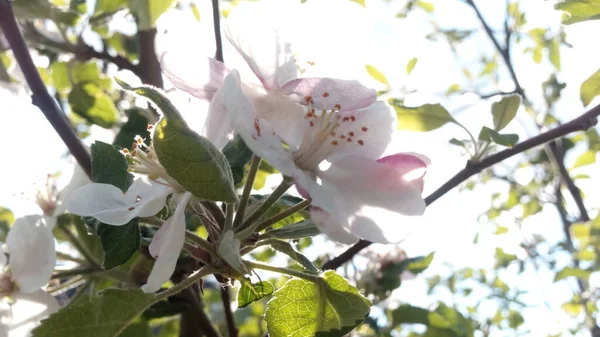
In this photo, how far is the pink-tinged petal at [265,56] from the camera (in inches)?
27.8

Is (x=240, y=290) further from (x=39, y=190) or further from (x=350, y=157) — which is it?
(x=39, y=190)

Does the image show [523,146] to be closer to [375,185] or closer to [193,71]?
[375,185]

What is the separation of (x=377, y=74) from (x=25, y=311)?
1064 millimetres

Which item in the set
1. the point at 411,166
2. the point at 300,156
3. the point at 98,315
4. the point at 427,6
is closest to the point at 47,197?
the point at 98,315

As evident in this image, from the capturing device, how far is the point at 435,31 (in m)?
2.55

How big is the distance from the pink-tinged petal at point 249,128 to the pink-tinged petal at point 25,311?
2.07ft

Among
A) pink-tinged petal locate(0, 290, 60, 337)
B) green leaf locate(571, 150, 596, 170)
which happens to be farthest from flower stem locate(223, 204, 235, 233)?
green leaf locate(571, 150, 596, 170)

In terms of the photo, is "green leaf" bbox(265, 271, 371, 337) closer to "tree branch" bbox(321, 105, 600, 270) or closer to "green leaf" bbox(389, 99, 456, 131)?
"tree branch" bbox(321, 105, 600, 270)

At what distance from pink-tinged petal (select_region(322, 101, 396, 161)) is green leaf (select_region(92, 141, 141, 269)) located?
27 cm

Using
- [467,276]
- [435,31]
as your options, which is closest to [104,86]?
[435,31]

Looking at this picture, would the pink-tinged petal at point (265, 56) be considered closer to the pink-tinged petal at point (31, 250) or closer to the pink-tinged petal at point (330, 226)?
the pink-tinged petal at point (330, 226)

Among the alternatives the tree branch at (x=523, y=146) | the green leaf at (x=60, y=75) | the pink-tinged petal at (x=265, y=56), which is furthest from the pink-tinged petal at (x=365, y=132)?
the green leaf at (x=60, y=75)

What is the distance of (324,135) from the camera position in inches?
29.4

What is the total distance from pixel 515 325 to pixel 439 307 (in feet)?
3.96
